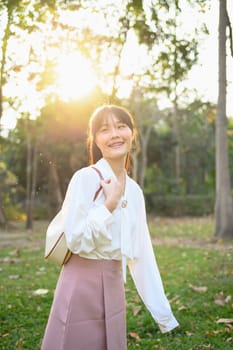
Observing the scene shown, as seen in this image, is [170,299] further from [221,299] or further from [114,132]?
[114,132]

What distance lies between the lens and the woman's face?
7.98ft

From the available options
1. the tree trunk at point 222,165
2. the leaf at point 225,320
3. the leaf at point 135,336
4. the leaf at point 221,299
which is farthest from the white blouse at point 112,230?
the tree trunk at point 222,165

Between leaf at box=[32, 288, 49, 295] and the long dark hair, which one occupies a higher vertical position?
the long dark hair

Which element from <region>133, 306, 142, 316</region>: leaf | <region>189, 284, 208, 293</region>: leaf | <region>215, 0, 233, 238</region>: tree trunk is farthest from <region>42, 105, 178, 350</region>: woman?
<region>215, 0, 233, 238</region>: tree trunk

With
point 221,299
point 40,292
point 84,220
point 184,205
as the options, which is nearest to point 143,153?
point 184,205

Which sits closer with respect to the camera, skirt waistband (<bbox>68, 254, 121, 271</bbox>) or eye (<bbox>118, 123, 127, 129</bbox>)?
skirt waistband (<bbox>68, 254, 121, 271</bbox>)

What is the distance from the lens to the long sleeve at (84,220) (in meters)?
2.13

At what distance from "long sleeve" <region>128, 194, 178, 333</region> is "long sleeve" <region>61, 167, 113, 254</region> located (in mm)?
414

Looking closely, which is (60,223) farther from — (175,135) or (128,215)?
(175,135)

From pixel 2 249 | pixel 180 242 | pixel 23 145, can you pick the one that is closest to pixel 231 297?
pixel 180 242

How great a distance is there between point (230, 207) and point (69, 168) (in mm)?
10403

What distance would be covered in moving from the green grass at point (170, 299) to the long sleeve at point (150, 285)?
163 centimetres

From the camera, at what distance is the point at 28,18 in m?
4.61

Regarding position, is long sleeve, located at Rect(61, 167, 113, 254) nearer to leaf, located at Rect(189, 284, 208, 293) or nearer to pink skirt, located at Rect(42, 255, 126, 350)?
pink skirt, located at Rect(42, 255, 126, 350)
